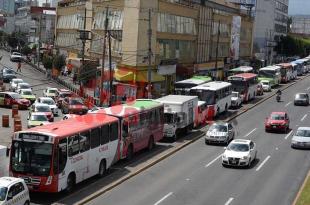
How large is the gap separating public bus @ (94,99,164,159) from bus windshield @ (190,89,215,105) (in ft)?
42.1

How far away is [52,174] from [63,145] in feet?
4.56

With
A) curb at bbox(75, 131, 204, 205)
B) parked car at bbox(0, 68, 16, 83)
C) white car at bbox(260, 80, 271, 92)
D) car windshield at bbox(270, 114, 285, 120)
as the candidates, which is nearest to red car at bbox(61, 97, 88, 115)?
curb at bbox(75, 131, 204, 205)

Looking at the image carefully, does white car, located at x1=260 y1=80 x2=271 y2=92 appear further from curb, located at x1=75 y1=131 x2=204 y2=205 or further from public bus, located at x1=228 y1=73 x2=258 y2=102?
curb, located at x1=75 y1=131 x2=204 y2=205

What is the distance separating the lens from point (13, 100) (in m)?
56.7

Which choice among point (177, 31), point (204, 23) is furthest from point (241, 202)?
point (204, 23)

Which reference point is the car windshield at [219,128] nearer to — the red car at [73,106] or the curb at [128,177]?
the curb at [128,177]

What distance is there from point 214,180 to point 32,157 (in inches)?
392

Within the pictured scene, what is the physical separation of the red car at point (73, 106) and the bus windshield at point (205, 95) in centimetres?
1025

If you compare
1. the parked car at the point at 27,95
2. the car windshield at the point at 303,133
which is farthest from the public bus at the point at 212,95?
the parked car at the point at 27,95

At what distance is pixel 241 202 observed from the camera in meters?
25.2

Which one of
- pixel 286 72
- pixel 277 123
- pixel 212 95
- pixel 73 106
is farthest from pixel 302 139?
pixel 286 72

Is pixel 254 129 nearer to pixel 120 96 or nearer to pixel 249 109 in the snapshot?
pixel 249 109

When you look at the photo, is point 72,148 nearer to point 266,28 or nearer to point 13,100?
point 13,100

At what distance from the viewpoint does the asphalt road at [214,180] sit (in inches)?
1001
